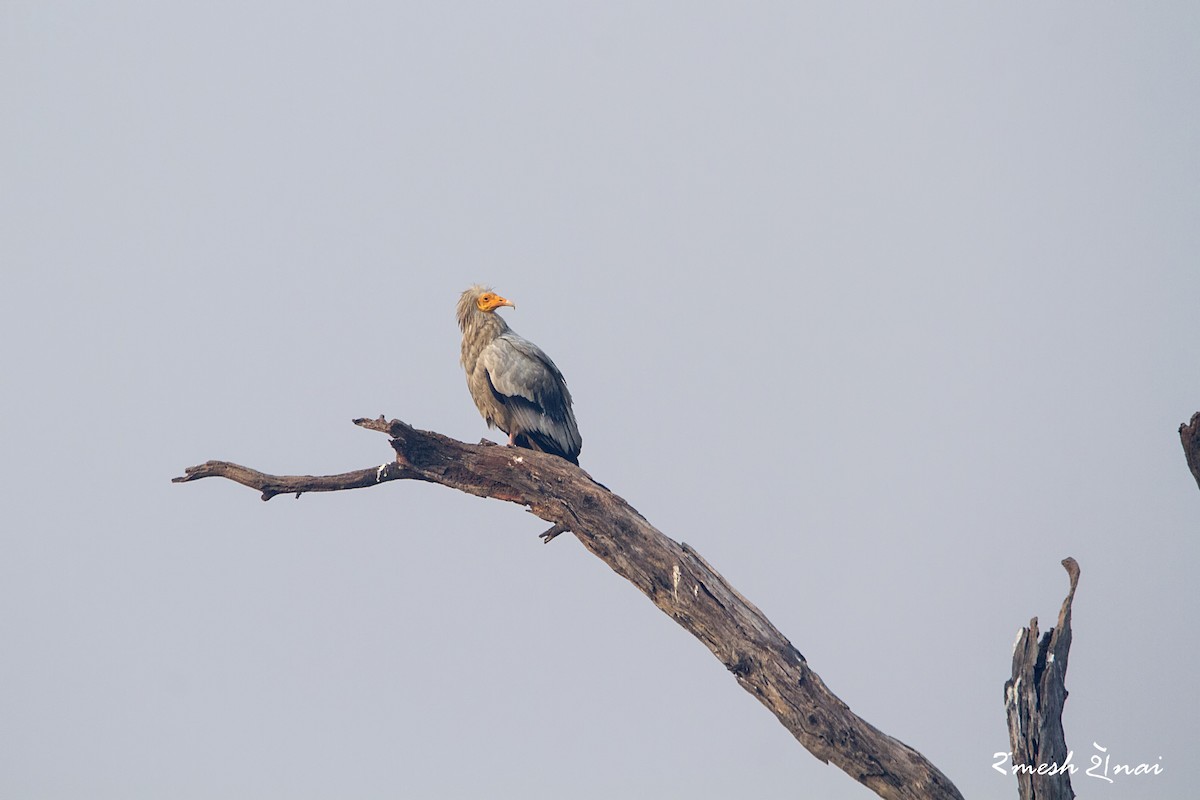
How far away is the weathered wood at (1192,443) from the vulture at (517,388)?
16.7ft

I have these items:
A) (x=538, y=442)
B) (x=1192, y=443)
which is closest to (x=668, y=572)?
(x=538, y=442)

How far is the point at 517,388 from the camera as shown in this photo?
400 inches

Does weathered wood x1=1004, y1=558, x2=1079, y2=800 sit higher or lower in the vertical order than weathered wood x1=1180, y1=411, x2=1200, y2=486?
lower

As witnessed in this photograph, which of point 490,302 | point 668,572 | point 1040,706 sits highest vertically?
point 490,302

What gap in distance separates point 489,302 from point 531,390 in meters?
1.10

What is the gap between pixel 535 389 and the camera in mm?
10180

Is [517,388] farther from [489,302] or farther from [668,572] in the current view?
[668,572]

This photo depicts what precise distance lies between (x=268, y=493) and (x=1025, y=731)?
5506mm

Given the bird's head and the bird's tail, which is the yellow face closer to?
the bird's head

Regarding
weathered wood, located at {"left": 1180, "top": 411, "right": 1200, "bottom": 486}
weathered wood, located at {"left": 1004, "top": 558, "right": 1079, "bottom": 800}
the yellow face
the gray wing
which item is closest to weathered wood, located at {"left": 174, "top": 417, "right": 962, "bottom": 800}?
weathered wood, located at {"left": 1004, "top": 558, "right": 1079, "bottom": 800}

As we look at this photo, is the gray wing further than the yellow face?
No

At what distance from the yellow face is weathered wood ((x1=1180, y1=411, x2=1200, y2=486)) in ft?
18.9

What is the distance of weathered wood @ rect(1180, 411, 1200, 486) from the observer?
267 inches

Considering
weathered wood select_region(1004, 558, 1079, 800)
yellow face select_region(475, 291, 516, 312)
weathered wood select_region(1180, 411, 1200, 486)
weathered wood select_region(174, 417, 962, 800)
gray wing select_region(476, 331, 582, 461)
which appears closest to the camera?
weathered wood select_region(1180, 411, 1200, 486)
